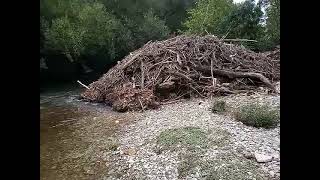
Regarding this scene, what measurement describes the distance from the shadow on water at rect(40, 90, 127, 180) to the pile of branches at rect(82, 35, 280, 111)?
88 cm

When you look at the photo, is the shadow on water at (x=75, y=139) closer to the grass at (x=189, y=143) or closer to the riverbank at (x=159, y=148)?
the riverbank at (x=159, y=148)

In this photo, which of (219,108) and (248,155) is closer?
(248,155)

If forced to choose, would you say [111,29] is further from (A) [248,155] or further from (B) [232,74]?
(A) [248,155]

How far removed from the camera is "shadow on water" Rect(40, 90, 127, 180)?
5668mm

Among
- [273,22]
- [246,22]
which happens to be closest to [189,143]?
[273,22]

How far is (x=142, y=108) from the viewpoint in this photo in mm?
9906

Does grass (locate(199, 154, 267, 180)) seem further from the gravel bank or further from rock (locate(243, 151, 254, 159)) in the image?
→ rock (locate(243, 151, 254, 159))

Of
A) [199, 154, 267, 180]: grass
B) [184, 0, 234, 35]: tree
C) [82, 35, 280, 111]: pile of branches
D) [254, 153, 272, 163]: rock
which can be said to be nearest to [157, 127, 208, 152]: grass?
[199, 154, 267, 180]: grass

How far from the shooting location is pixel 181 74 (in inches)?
440

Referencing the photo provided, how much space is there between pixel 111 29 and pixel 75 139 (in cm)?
1699

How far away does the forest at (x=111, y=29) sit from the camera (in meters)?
19.7
